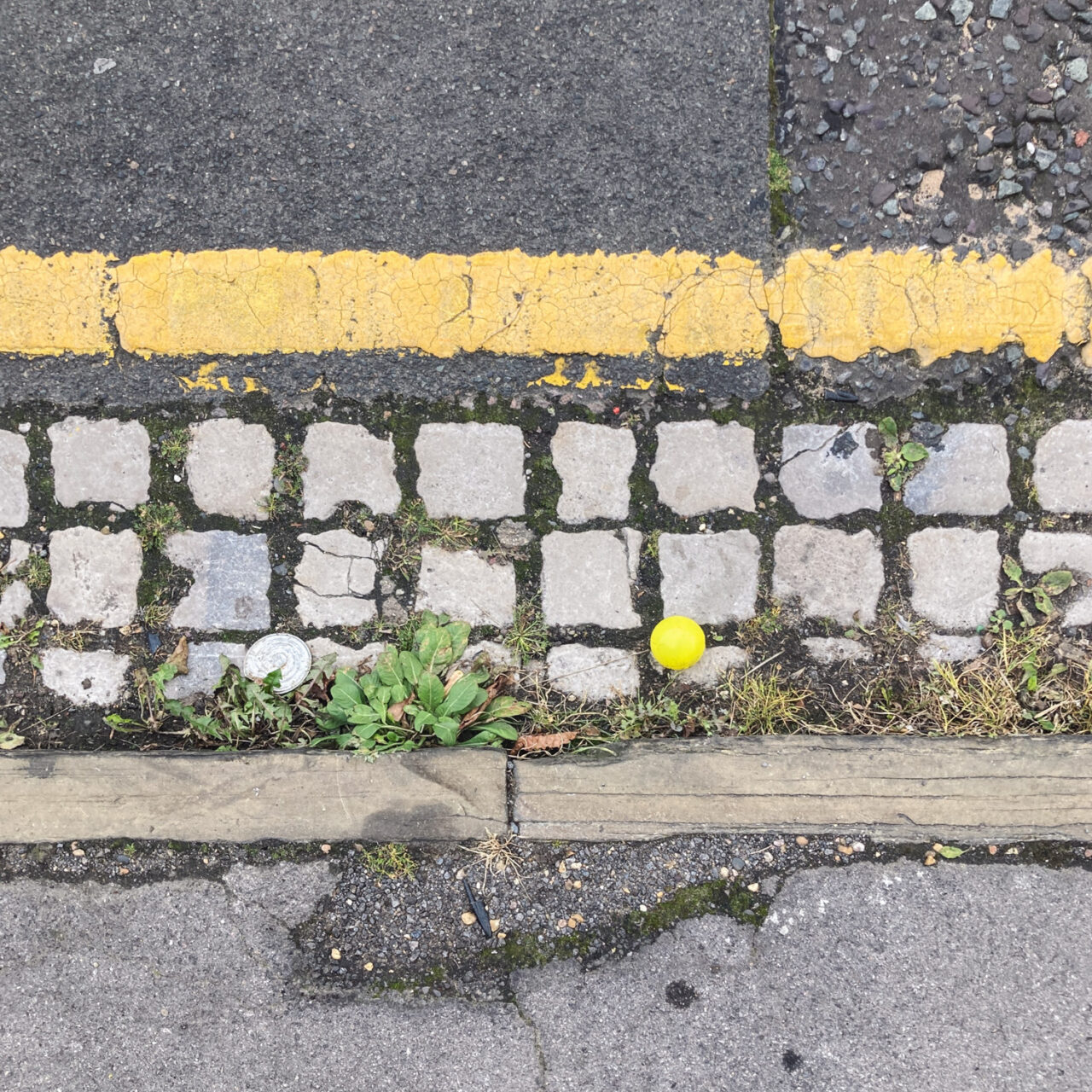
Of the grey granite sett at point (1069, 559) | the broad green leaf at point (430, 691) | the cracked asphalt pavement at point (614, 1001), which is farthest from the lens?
the grey granite sett at point (1069, 559)

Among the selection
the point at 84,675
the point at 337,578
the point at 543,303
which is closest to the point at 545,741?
the point at 337,578

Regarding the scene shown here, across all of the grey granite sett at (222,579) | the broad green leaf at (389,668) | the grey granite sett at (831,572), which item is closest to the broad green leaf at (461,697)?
the broad green leaf at (389,668)

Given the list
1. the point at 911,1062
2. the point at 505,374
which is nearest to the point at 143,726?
the point at 505,374

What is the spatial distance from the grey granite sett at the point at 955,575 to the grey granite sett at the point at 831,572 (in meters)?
0.13

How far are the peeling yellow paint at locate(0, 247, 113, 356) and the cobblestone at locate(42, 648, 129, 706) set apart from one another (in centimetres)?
98

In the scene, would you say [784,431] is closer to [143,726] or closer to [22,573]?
[143,726]

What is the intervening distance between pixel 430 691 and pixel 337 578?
47cm

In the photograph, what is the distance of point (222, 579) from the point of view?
2.26m

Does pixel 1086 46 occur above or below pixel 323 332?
above

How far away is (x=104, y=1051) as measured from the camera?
6.78ft

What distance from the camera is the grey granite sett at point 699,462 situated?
226cm

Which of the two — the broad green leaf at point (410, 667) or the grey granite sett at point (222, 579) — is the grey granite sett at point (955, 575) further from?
the grey granite sett at point (222, 579)

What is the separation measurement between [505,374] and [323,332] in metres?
0.57

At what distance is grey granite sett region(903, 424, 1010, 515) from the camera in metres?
2.24
